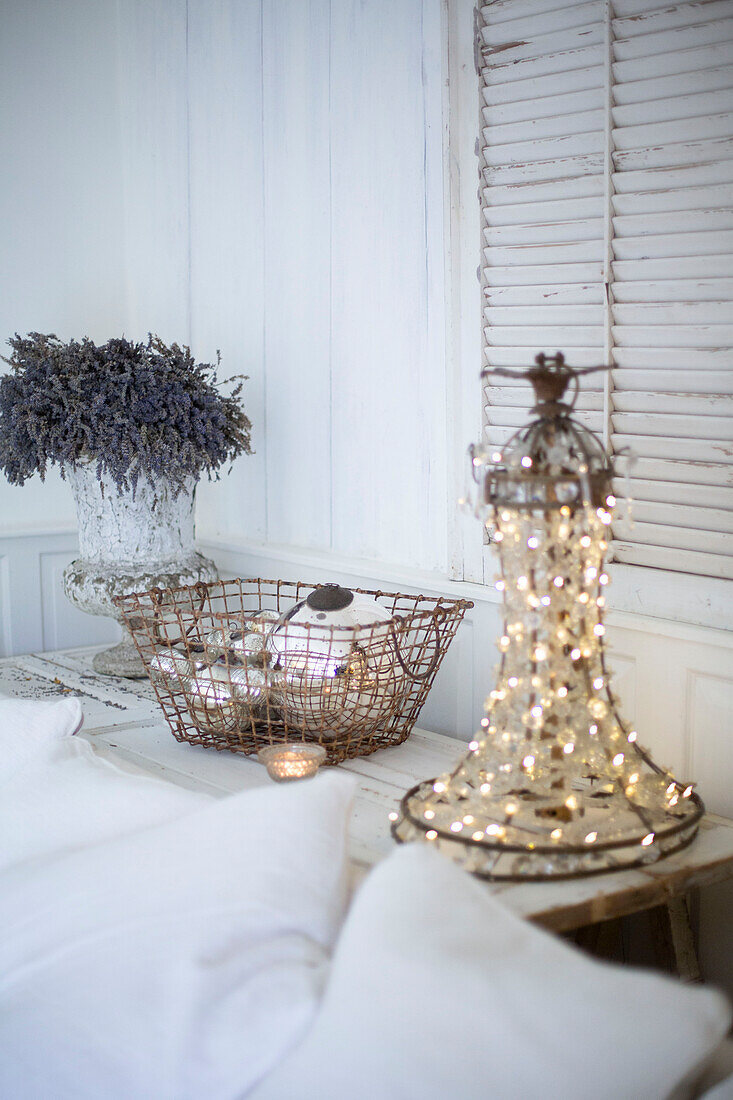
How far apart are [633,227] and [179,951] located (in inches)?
41.4

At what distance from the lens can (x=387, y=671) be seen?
148cm

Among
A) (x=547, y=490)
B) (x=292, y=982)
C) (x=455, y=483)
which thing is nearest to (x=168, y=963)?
(x=292, y=982)

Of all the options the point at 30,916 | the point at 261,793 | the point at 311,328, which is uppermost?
the point at 311,328

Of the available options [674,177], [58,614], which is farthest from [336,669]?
[58,614]

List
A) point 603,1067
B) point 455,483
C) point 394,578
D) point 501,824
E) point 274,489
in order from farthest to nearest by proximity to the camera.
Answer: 1. point 274,489
2. point 394,578
3. point 455,483
4. point 501,824
5. point 603,1067

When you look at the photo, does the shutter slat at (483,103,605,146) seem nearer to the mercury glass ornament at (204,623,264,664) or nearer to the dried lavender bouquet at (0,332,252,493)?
the dried lavender bouquet at (0,332,252,493)

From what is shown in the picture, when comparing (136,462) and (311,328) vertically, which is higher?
(311,328)

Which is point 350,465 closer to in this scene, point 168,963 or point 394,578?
point 394,578

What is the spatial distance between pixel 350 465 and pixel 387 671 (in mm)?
603

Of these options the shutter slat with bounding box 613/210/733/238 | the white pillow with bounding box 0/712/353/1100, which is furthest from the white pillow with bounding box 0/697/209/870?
the shutter slat with bounding box 613/210/733/238

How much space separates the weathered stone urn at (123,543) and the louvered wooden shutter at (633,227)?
75 centimetres

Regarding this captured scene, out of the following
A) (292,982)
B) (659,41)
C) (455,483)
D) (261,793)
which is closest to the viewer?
(292,982)

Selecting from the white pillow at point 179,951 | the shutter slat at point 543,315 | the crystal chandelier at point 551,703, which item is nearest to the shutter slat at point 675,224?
the shutter slat at point 543,315

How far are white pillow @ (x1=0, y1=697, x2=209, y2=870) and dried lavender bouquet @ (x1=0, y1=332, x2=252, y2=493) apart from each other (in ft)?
2.07
